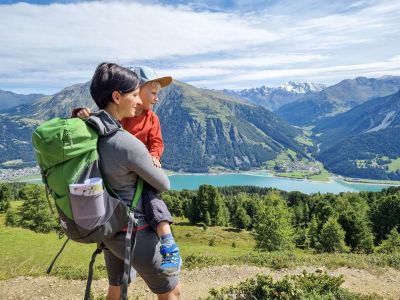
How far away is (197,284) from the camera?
43.3 ft

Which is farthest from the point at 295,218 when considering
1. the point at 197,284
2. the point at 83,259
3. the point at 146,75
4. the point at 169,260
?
the point at 169,260

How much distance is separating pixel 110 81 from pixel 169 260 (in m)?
2.29

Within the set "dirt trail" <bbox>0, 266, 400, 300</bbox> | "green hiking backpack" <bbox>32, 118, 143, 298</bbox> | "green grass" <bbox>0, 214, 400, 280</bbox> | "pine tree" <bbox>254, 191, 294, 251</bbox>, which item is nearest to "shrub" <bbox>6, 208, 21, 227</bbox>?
"green grass" <bbox>0, 214, 400, 280</bbox>

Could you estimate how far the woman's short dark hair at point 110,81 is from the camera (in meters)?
4.45

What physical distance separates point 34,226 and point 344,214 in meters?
48.0

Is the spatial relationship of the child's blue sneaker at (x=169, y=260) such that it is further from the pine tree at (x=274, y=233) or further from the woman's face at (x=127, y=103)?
the pine tree at (x=274, y=233)

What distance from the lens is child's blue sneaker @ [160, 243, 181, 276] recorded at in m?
4.46

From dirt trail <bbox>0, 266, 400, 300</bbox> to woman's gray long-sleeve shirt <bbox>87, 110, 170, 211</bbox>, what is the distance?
775 cm

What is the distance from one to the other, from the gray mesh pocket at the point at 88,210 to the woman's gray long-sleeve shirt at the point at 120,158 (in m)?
0.30

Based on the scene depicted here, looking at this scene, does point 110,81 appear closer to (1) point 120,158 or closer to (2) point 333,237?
(1) point 120,158

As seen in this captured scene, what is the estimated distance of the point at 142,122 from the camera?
224 inches

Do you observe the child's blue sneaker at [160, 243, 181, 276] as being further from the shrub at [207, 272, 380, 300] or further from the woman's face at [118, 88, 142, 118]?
the shrub at [207, 272, 380, 300]

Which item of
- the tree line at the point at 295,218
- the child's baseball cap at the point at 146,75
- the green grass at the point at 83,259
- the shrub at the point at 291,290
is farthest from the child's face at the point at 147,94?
the tree line at the point at 295,218

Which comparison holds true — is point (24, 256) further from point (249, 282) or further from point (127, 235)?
point (127, 235)
